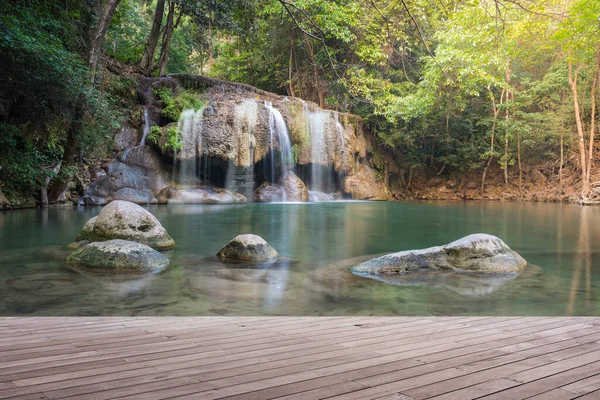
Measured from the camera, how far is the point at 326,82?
27.3 meters

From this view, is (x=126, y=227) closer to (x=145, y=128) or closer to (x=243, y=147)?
(x=243, y=147)

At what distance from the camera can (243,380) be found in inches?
71.2

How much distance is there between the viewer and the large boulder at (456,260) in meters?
6.47

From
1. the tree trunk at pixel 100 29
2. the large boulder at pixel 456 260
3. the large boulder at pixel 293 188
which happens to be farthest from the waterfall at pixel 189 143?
the large boulder at pixel 456 260

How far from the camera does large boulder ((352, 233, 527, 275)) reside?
21.2ft

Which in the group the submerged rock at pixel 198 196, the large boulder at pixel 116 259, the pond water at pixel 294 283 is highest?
the submerged rock at pixel 198 196

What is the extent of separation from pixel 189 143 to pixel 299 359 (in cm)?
1886

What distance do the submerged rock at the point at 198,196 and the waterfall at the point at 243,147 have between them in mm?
923

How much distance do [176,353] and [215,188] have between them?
61.1 feet

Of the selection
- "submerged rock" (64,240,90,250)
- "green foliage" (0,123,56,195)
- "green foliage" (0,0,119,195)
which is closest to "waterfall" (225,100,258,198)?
"green foliage" (0,0,119,195)

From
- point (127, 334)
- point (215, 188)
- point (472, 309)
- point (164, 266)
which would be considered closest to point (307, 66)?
point (215, 188)

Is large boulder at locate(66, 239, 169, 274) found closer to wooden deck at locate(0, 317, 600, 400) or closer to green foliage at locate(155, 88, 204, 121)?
wooden deck at locate(0, 317, 600, 400)

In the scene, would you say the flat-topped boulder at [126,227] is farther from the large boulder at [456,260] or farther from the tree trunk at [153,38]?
the tree trunk at [153,38]

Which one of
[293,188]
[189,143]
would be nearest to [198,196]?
[189,143]
